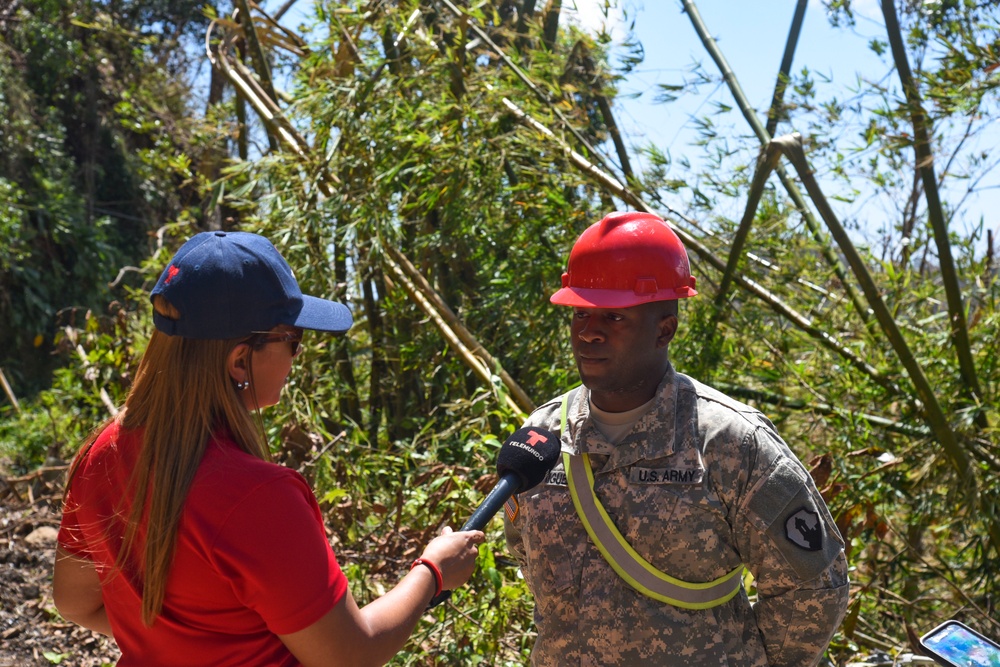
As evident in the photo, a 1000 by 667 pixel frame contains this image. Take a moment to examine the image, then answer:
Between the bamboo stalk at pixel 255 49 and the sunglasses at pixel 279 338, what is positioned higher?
the bamboo stalk at pixel 255 49

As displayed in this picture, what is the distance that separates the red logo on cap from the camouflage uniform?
0.15 m

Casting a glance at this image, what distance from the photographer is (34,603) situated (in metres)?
4.03

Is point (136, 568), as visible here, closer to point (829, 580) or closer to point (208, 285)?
point (208, 285)

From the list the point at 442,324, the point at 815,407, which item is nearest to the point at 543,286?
the point at 442,324

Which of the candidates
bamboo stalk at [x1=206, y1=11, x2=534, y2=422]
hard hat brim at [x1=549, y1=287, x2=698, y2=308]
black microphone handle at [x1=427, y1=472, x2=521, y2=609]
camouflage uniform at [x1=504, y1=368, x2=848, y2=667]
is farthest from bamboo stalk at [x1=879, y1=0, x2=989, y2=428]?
black microphone handle at [x1=427, y1=472, x2=521, y2=609]

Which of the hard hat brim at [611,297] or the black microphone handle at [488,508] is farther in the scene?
the hard hat brim at [611,297]

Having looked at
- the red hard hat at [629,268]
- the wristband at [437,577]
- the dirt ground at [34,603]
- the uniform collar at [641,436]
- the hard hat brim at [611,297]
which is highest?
the red hard hat at [629,268]

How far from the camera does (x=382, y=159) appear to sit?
12.8ft

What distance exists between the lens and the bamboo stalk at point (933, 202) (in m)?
3.11

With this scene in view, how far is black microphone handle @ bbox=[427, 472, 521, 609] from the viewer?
1.54m

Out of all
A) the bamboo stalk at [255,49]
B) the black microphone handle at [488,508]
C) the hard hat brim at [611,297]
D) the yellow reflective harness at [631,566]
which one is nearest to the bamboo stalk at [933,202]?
the hard hat brim at [611,297]

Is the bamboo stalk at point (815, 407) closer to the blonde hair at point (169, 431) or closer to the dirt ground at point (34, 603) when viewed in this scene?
the blonde hair at point (169, 431)

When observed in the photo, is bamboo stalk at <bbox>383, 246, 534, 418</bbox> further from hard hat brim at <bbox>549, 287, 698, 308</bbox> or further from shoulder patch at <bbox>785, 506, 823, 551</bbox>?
shoulder patch at <bbox>785, 506, 823, 551</bbox>

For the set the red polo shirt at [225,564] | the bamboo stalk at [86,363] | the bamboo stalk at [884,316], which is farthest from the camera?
the bamboo stalk at [86,363]
